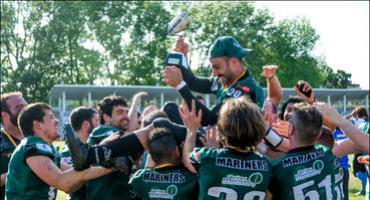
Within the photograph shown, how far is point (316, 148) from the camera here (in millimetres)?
4863

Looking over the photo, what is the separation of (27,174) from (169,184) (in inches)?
57.5

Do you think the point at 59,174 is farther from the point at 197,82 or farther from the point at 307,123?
the point at 307,123

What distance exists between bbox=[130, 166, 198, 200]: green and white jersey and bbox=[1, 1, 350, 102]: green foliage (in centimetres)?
5278

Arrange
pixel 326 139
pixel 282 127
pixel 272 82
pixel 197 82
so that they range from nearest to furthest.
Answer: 1. pixel 282 127
2. pixel 326 139
3. pixel 197 82
4. pixel 272 82

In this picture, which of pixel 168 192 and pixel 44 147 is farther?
pixel 44 147

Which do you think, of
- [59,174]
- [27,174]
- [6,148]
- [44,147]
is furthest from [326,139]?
[6,148]

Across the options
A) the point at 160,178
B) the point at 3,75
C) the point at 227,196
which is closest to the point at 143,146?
the point at 160,178

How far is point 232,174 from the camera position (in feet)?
14.6

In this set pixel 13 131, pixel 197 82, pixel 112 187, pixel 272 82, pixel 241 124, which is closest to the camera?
pixel 241 124

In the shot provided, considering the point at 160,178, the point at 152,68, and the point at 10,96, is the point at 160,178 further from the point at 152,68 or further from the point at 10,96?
the point at 152,68

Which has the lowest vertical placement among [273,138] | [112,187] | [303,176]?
[112,187]

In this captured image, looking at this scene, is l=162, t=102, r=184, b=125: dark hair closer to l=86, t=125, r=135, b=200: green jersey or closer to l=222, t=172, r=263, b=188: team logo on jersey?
l=86, t=125, r=135, b=200: green jersey

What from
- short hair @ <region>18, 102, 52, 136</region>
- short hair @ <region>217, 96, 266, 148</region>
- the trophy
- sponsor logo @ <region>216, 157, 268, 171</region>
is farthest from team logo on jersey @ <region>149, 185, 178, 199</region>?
short hair @ <region>18, 102, 52, 136</region>

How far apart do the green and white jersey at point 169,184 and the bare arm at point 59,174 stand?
16.8 inches
